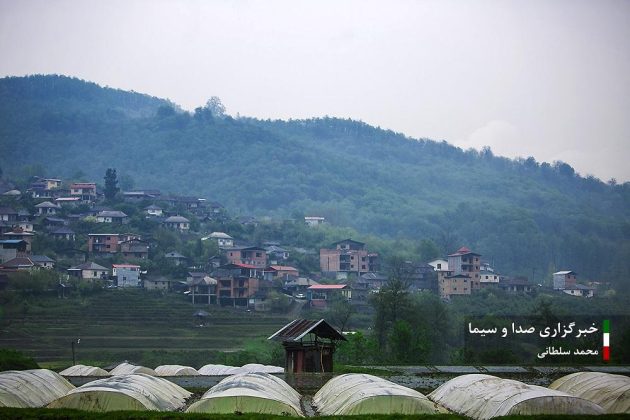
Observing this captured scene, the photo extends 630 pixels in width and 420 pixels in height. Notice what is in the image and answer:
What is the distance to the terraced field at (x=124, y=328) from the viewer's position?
4344cm

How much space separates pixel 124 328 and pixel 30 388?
29605 millimetres

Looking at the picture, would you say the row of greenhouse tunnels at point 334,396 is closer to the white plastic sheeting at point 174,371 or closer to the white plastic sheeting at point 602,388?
the white plastic sheeting at point 602,388

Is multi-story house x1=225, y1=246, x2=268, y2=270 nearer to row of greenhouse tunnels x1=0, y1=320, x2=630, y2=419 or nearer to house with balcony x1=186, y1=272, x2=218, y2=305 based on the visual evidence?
house with balcony x1=186, y1=272, x2=218, y2=305

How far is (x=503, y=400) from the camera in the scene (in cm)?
1677

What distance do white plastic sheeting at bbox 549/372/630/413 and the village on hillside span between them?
3854cm

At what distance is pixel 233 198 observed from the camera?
128m

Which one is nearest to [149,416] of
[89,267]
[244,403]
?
[244,403]

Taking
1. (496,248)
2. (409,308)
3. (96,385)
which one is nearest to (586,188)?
(496,248)

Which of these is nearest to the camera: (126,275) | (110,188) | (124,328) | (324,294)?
(124,328)

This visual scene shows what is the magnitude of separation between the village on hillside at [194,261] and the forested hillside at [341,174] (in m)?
19.6

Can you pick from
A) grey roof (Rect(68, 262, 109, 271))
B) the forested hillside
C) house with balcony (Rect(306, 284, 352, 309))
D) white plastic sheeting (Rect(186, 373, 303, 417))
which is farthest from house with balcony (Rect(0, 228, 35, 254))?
white plastic sheeting (Rect(186, 373, 303, 417))

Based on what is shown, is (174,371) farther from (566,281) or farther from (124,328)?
(566,281)

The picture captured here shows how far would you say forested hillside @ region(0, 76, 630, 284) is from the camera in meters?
101

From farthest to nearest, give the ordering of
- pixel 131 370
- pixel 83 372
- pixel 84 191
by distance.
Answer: pixel 84 191 < pixel 83 372 < pixel 131 370
